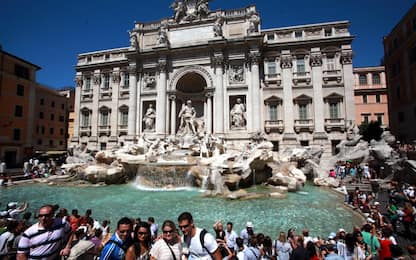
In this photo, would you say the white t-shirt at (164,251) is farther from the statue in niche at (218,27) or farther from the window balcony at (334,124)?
the statue in niche at (218,27)

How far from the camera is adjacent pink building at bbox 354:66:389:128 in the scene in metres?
30.3

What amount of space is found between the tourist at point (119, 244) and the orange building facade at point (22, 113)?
92.0 feet

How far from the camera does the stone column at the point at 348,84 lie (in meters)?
19.6

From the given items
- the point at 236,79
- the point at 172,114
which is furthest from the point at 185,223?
the point at 172,114

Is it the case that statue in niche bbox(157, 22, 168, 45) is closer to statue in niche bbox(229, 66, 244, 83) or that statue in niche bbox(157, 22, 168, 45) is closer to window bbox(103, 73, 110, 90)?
statue in niche bbox(229, 66, 244, 83)

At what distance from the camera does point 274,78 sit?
2164 cm

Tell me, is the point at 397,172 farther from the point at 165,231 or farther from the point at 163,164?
the point at 165,231

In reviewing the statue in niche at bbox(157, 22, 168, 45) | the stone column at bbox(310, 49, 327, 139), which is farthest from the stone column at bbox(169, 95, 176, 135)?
the stone column at bbox(310, 49, 327, 139)

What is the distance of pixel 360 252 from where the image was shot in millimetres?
3904

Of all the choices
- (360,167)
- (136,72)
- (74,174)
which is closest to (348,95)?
(360,167)

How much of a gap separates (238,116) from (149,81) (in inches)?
430

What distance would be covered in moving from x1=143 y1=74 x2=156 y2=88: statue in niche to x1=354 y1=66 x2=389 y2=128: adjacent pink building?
2818 cm

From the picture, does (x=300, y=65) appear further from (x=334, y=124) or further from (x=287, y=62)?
(x=334, y=124)

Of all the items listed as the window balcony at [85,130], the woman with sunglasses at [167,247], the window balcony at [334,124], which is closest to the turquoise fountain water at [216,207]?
the woman with sunglasses at [167,247]
